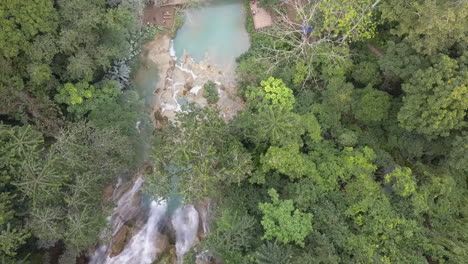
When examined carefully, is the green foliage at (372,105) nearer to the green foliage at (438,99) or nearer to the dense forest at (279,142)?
the dense forest at (279,142)

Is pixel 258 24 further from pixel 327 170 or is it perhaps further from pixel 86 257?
pixel 86 257

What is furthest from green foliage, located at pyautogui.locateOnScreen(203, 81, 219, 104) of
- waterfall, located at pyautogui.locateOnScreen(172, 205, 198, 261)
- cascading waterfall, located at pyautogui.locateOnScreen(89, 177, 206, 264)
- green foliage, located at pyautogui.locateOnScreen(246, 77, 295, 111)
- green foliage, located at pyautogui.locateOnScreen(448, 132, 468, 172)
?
green foliage, located at pyautogui.locateOnScreen(448, 132, 468, 172)

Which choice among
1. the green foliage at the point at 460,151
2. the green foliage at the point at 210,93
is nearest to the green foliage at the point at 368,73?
the green foliage at the point at 460,151

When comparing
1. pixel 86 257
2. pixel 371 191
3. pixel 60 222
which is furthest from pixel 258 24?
pixel 86 257

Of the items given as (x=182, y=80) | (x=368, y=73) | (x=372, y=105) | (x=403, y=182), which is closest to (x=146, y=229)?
(x=182, y=80)

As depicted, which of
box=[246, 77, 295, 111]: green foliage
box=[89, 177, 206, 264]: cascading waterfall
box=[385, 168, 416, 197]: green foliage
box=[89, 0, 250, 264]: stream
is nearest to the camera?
box=[385, 168, 416, 197]: green foliage

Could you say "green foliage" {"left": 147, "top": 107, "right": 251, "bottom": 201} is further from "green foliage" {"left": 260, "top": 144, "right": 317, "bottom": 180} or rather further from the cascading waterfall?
the cascading waterfall

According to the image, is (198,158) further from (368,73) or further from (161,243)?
(368,73)
